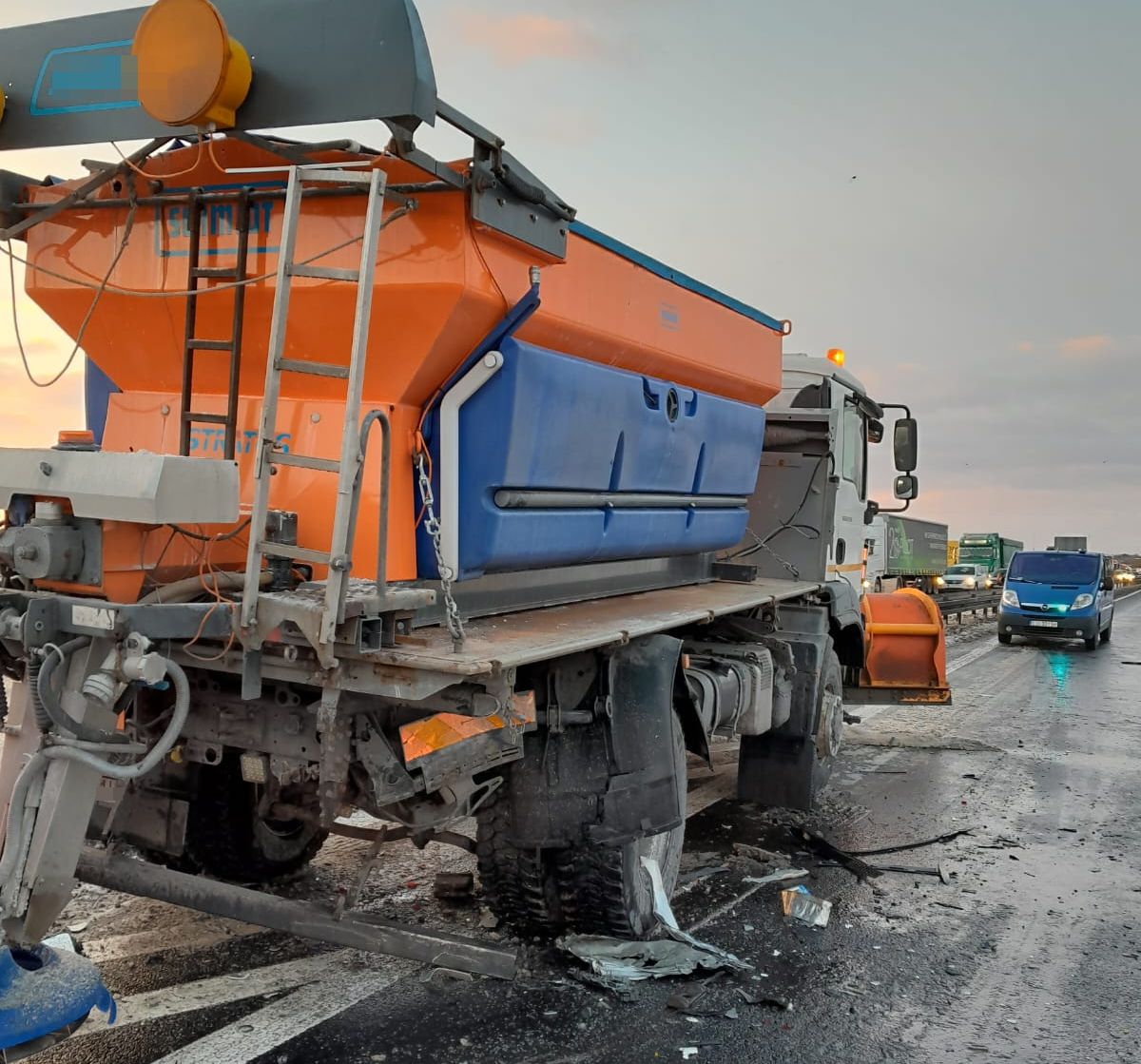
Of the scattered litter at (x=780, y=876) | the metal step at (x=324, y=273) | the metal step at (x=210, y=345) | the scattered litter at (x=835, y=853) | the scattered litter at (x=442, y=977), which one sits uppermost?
the metal step at (x=324, y=273)

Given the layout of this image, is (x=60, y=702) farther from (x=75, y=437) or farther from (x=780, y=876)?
(x=780, y=876)

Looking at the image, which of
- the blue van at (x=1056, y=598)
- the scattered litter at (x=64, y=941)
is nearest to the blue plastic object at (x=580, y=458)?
→ the scattered litter at (x=64, y=941)

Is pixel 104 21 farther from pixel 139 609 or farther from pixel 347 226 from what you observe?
pixel 139 609

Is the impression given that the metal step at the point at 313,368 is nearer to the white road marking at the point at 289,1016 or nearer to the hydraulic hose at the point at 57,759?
the hydraulic hose at the point at 57,759

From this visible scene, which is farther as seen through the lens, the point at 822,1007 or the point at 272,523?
the point at 822,1007

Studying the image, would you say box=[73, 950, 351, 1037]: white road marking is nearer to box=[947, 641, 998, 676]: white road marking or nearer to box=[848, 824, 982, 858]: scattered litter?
box=[848, 824, 982, 858]: scattered litter

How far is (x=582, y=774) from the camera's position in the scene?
429cm

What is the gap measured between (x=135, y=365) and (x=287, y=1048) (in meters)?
2.62

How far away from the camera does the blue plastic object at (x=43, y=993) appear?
2.90 m

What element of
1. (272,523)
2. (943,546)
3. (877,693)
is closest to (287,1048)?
(272,523)

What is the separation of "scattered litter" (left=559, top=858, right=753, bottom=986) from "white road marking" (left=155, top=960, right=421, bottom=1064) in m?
0.71

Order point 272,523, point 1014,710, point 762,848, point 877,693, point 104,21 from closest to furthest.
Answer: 1. point 272,523
2. point 104,21
3. point 762,848
4. point 877,693
5. point 1014,710

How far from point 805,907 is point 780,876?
497mm

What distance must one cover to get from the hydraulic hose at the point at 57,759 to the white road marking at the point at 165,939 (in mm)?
1423
